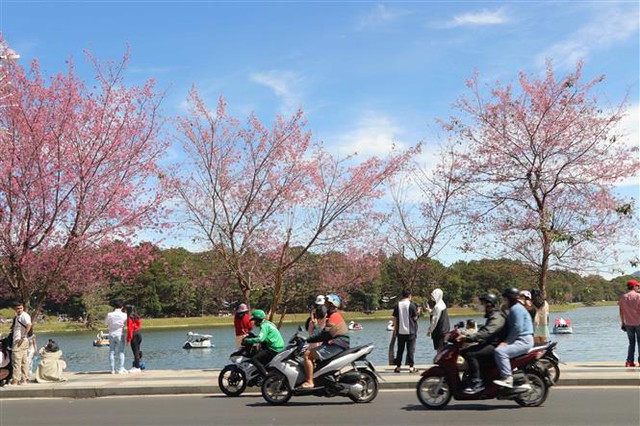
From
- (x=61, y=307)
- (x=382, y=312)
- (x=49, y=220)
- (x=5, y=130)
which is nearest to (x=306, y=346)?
(x=49, y=220)

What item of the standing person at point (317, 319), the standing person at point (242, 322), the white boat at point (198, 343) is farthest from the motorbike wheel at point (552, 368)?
the white boat at point (198, 343)

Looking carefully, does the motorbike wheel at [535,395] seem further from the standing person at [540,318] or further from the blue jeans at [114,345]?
the blue jeans at [114,345]

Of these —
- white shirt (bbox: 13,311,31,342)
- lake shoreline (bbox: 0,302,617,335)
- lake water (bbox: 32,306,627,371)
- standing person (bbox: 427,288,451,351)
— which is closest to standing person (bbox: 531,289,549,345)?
standing person (bbox: 427,288,451,351)

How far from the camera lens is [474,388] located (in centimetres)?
1039

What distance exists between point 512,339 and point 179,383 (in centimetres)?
685

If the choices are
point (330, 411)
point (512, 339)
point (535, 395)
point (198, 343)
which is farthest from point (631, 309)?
point (198, 343)

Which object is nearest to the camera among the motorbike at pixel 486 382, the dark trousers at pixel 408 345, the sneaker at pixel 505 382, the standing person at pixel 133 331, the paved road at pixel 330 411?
the paved road at pixel 330 411

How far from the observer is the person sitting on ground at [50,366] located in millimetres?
15109

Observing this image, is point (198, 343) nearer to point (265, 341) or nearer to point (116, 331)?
point (116, 331)

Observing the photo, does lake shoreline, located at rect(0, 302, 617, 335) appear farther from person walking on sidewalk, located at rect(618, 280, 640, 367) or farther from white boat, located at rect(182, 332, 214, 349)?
person walking on sidewalk, located at rect(618, 280, 640, 367)

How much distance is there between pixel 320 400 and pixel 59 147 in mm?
9325

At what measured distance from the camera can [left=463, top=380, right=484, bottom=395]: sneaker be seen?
408 inches

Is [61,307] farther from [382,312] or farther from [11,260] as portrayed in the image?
[11,260]

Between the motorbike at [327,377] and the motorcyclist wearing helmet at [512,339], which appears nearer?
the motorcyclist wearing helmet at [512,339]
